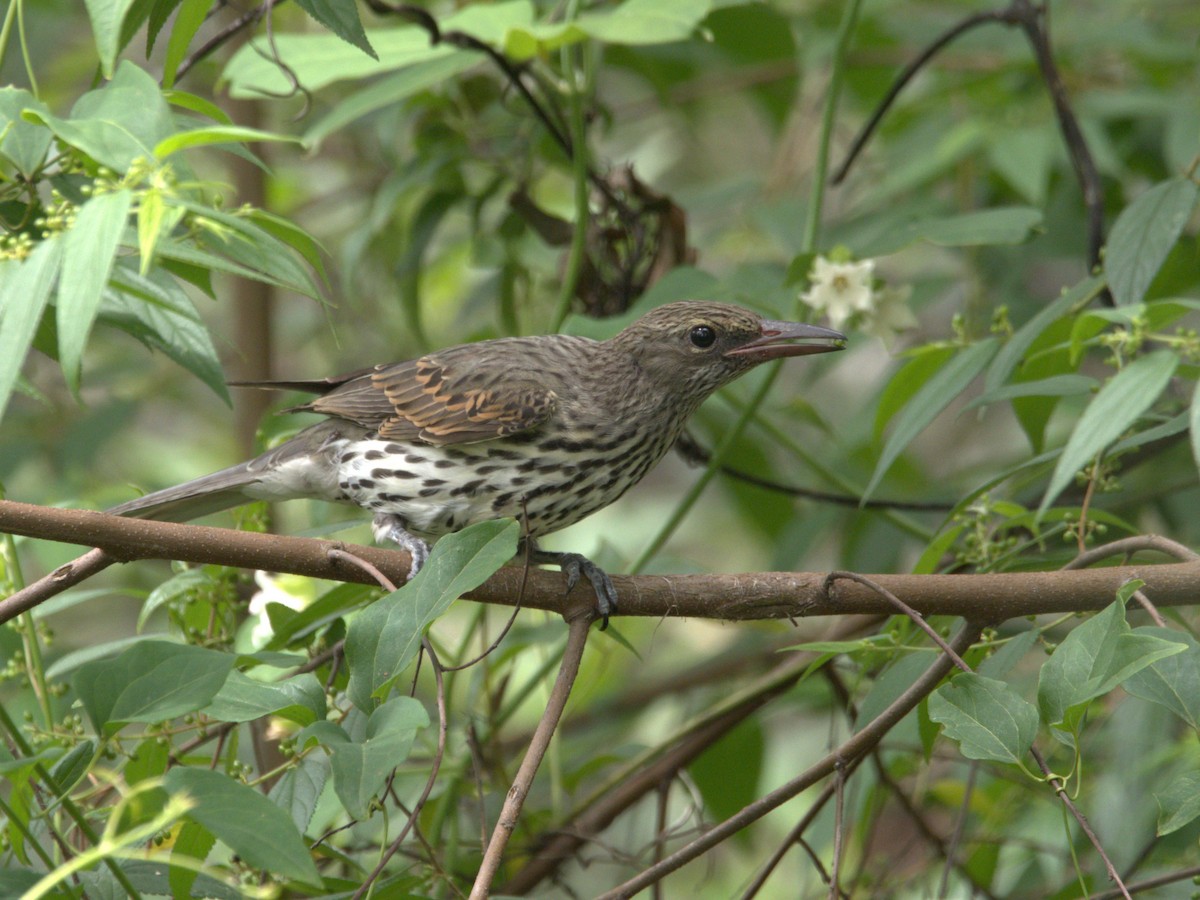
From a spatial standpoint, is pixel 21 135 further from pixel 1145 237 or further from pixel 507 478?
pixel 1145 237

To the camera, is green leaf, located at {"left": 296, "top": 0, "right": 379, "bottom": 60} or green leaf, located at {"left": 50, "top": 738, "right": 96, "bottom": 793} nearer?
green leaf, located at {"left": 50, "top": 738, "right": 96, "bottom": 793}

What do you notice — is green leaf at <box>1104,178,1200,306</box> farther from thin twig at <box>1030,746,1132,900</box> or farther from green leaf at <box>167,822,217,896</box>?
green leaf at <box>167,822,217,896</box>

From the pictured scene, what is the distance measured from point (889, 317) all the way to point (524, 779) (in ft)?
7.84

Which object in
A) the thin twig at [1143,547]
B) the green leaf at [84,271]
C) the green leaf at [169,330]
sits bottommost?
the thin twig at [1143,547]

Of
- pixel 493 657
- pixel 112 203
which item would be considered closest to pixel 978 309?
pixel 493 657

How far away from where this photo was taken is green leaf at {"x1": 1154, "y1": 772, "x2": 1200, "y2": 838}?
2.18m

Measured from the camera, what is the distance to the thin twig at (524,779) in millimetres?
2146

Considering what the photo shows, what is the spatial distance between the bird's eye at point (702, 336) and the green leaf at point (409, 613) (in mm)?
1808

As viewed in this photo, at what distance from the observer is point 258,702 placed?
224cm

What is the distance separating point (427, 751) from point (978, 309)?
272 centimetres

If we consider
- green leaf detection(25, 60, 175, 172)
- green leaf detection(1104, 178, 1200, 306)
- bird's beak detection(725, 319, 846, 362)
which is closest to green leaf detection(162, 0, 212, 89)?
green leaf detection(25, 60, 175, 172)

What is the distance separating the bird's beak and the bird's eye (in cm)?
7

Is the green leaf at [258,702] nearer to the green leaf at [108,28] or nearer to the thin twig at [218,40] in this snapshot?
the green leaf at [108,28]

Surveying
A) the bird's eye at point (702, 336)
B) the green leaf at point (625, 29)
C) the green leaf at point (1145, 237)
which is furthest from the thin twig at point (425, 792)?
the green leaf at point (625, 29)
